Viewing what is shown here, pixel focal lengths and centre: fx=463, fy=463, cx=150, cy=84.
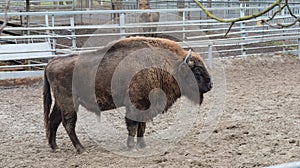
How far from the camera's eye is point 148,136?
6.05 meters

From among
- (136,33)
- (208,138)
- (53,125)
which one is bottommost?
(208,138)

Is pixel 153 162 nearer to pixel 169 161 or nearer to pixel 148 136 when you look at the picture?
pixel 169 161

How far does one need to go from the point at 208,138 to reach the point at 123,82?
4.44 feet

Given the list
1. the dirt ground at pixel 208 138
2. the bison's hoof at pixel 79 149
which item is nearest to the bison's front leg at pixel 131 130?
the dirt ground at pixel 208 138

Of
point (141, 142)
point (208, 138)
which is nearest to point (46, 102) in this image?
point (141, 142)

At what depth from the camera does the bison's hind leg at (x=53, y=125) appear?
5.50m

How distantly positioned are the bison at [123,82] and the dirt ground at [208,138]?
1.23 ft

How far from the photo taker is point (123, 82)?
529 cm

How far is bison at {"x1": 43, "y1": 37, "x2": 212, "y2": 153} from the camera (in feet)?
17.3

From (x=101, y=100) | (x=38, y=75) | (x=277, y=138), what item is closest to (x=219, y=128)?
(x=277, y=138)

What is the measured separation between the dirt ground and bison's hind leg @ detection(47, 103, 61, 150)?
0.10m

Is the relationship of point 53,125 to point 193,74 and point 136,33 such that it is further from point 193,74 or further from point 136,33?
point 136,33

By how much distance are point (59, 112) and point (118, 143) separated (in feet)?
2.70

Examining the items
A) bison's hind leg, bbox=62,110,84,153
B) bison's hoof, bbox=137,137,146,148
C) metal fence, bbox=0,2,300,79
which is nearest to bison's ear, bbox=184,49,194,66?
bison's hoof, bbox=137,137,146,148
